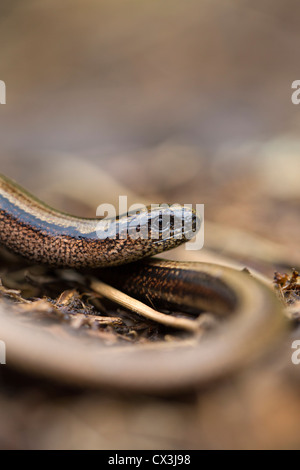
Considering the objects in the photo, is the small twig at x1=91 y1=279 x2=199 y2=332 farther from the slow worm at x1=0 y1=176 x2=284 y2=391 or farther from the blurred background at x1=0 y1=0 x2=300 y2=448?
the blurred background at x1=0 y1=0 x2=300 y2=448

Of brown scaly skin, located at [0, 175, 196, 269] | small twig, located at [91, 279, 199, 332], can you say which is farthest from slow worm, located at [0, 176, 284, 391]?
small twig, located at [91, 279, 199, 332]

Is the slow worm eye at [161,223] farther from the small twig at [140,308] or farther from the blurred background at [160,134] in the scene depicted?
the blurred background at [160,134]

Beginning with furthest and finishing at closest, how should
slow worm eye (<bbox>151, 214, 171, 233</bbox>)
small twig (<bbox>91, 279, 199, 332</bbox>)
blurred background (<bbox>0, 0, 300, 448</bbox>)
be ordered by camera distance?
1. slow worm eye (<bbox>151, 214, 171, 233</bbox>)
2. small twig (<bbox>91, 279, 199, 332</bbox>)
3. blurred background (<bbox>0, 0, 300, 448</bbox>)

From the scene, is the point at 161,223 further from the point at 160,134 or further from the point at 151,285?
the point at 160,134

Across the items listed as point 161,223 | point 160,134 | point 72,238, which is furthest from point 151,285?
point 160,134
